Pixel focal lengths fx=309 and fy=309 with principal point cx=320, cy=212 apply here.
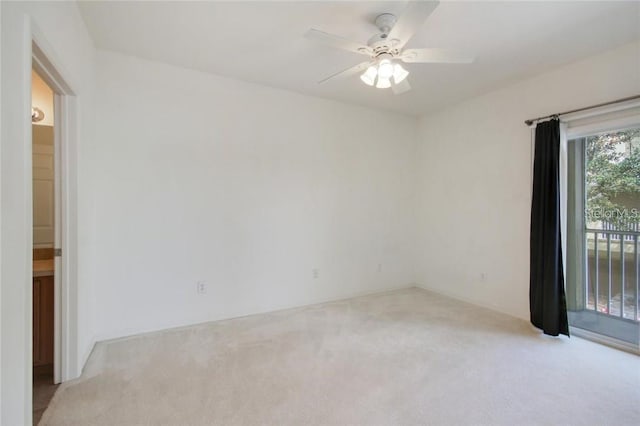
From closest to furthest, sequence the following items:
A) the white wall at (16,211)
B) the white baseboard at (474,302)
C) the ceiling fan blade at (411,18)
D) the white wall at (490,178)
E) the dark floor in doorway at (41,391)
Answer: the white wall at (16,211)
the ceiling fan blade at (411,18)
the dark floor in doorway at (41,391)
the white wall at (490,178)
the white baseboard at (474,302)

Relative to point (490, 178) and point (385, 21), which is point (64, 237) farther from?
point (490, 178)

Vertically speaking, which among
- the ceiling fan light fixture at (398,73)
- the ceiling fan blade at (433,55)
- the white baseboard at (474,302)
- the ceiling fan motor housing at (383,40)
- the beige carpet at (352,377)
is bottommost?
the beige carpet at (352,377)

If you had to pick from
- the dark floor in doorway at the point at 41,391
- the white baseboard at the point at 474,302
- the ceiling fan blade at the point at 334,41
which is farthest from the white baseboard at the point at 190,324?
the ceiling fan blade at the point at 334,41

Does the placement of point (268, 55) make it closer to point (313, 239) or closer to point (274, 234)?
point (274, 234)

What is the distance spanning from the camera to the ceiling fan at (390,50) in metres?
1.90

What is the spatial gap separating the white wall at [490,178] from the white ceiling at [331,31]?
26cm

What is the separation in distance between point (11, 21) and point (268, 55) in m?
1.92

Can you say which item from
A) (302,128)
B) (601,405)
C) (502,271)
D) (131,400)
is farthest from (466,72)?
(131,400)

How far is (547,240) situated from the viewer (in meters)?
3.10

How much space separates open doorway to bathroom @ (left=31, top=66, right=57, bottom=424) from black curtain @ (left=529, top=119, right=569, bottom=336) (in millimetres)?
4097

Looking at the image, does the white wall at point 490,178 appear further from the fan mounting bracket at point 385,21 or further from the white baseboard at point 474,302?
the fan mounting bracket at point 385,21

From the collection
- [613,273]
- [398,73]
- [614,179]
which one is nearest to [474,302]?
[613,273]

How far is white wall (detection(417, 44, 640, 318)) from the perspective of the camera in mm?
2959

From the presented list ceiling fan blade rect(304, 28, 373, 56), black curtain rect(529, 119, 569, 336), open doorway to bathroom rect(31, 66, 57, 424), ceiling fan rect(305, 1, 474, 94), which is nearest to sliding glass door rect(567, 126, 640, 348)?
black curtain rect(529, 119, 569, 336)
